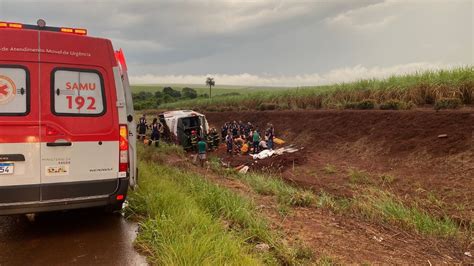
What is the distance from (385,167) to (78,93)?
11.8 meters

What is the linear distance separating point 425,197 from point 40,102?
944 centimetres

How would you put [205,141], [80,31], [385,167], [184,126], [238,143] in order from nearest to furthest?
1. [80,31]
2. [385,167]
3. [205,141]
4. [238,143]
5. [184,126]

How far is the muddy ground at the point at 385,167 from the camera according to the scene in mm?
5809

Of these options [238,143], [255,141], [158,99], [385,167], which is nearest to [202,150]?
[255,141]

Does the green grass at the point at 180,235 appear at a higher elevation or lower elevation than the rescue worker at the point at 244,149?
higher

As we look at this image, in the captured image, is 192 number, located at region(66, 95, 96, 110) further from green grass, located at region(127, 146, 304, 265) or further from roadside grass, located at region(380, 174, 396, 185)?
roadside grass, located at region(380, 174, 396, 185)

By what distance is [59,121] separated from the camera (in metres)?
4.68

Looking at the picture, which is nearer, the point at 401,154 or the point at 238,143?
the point at 401,154

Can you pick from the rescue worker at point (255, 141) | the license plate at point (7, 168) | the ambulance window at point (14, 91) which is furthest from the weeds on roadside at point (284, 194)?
the rescue worker at point (255, 141)

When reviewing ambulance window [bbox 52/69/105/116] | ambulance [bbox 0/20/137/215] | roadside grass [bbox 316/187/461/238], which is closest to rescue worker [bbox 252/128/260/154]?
roadside grass [bbox 316/187/461/238]

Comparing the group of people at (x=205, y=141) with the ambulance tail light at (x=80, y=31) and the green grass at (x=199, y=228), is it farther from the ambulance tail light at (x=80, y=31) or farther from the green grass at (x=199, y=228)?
the ambulance tail light at (x=80, y=31)

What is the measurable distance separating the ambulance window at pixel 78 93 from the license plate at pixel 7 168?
2.50 ft

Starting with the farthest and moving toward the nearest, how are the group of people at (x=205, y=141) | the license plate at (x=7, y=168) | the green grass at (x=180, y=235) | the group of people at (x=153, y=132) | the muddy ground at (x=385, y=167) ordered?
1. the group of people at (x=205, y=141)
2. the group of people at (x=153, y=132)
3. the muddy ground at (x=385, y=167)
4. the license plate at (x=7, y=168)
5. the green grass at (x=180, y=235)

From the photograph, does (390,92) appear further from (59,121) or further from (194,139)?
(59,121)
